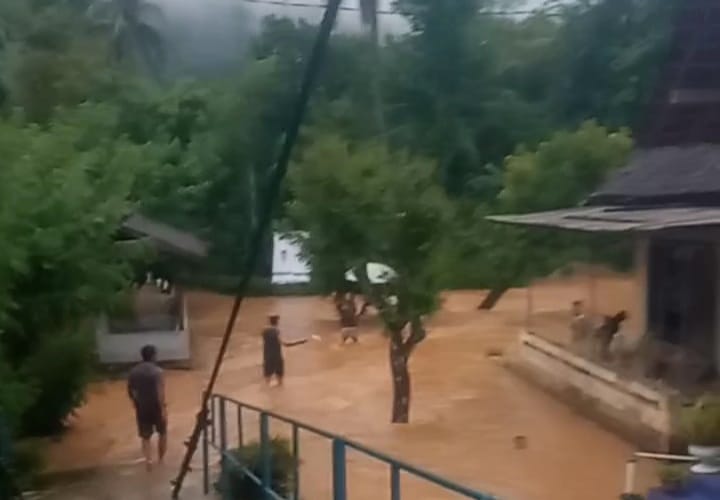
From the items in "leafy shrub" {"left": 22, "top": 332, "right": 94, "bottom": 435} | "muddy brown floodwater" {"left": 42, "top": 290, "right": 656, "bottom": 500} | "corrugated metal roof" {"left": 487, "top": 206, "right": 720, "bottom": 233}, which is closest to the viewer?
"corrugated metal roof" {"left": 487, "top": 206, "right": 720, "bottom": 233}

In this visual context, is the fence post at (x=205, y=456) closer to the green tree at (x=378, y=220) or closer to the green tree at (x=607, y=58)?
the green tree at (x=378, y=220)

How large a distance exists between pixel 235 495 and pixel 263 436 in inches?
3.1

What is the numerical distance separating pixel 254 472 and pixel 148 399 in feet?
0.43

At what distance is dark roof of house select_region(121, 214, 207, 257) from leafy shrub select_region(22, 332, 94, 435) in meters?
0.13

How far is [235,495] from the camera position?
1253 mm

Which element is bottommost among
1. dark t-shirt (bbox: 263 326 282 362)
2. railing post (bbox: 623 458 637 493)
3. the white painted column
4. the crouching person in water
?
railing post (bbox: 623 458 637 493)

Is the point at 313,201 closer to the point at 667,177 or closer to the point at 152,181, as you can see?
the point at 152,181

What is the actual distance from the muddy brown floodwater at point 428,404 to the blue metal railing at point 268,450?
0.01m

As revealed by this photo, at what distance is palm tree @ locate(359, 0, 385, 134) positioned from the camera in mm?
1099

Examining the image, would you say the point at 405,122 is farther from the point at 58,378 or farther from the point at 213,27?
the point at 58,378

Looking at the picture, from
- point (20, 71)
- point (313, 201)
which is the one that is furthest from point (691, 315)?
point (20, 71)

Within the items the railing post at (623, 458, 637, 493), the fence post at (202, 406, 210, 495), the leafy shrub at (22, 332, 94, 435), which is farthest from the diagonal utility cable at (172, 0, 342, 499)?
the railing post at (623, 458, 637, 493)

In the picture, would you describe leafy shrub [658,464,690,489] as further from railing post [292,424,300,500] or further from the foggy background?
the foggy background

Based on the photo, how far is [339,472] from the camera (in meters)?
1.12
